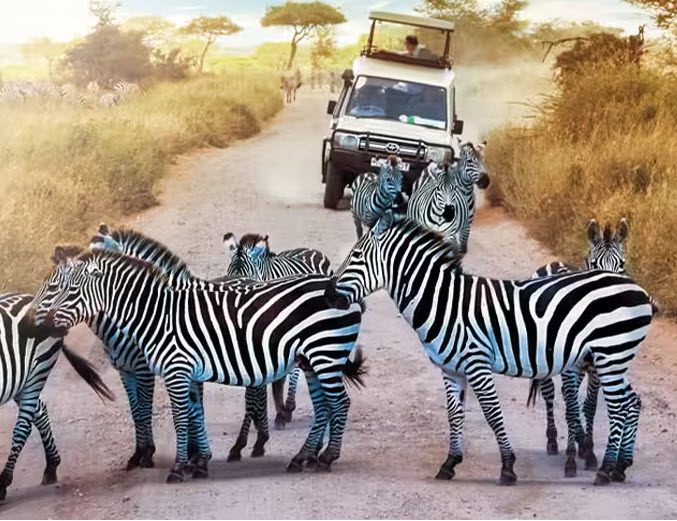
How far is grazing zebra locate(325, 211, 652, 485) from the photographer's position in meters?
4.39

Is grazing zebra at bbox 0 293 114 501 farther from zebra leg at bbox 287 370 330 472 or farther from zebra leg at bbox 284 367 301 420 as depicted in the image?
zebra leg at bbox 284 367 301 420

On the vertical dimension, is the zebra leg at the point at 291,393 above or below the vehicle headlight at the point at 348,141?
above

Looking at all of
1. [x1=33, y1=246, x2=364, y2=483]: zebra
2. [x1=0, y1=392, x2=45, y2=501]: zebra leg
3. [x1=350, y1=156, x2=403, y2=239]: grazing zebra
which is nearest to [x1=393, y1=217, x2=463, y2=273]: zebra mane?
[x1=33, y1=246, x2=364, y2=483]: zebra

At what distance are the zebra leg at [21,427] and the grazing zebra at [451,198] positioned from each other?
164 inches

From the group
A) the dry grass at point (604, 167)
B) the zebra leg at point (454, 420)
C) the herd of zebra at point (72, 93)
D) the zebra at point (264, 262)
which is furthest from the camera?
the herd of zebra at point (72, 93)

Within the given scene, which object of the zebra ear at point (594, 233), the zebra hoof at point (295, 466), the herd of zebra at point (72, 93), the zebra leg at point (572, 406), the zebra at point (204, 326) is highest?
the zebra ear at point (594, 233)

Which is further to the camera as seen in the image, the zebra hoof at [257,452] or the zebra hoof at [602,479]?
the zebra hoof at [257,452]

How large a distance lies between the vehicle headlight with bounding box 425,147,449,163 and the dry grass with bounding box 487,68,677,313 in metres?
0.70

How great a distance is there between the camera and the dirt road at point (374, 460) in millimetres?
4066

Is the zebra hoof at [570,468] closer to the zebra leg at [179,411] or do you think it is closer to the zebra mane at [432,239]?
the zebra mane at [432,239]

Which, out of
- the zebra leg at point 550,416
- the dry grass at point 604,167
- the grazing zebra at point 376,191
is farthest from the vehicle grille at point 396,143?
the zebra leg at point 550,416

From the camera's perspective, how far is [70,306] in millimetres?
4410

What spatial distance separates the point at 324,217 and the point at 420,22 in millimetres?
2528

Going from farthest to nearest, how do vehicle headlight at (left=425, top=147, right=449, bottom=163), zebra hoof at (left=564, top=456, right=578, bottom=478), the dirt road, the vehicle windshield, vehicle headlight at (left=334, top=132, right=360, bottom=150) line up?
the vehicle windshield → vehicle headlight at (left=334, top=132, right=360, bottom=150) → vehicle headlight at (left=425, top=147, right=449, bottom=163) → zebra hoof at (left=564, top=456, right=578, bottom=478) → the dirt road
